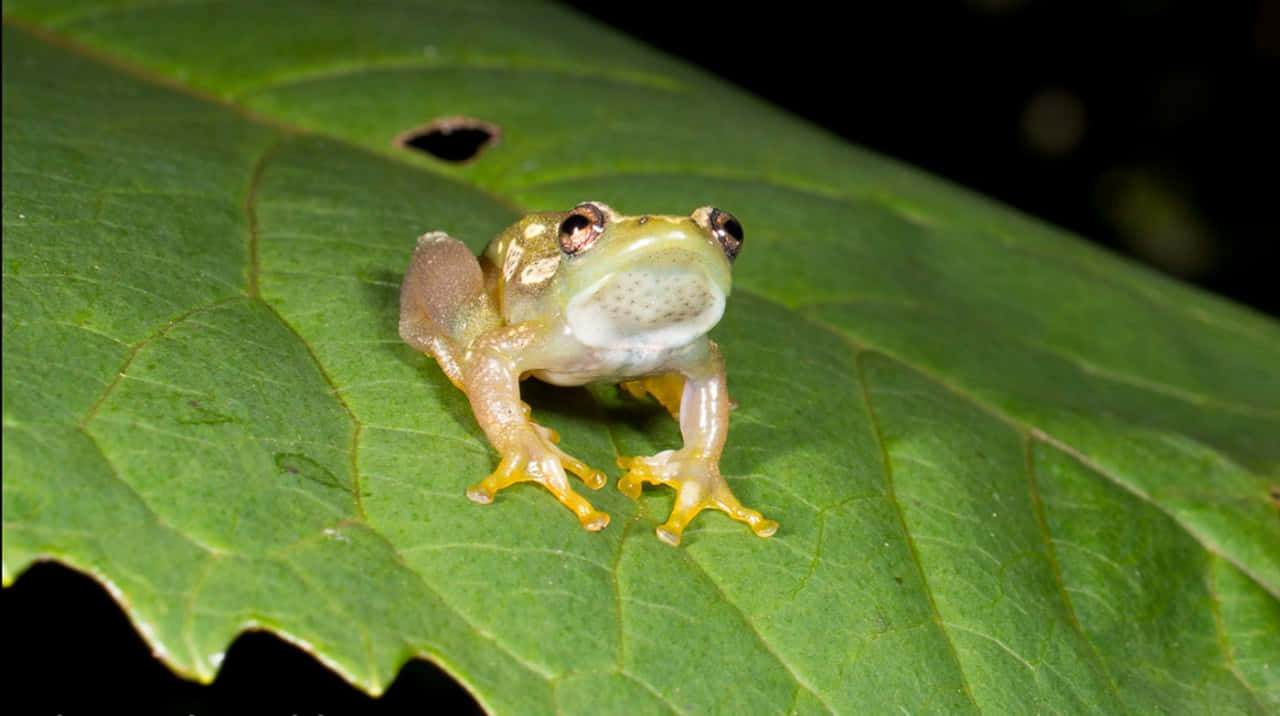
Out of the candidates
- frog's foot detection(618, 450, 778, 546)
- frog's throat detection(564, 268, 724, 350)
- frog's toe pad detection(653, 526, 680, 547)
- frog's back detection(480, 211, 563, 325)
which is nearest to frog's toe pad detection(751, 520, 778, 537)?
frog's foot detection(618, 450, 778, 546)

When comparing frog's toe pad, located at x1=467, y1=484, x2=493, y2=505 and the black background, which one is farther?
the black background

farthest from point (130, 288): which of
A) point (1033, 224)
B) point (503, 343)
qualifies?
point (1033, 224)

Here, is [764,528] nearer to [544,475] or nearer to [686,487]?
[686,487]

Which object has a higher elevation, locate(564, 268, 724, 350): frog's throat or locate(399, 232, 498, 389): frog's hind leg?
locate(564, 268, 724, 350): frog's throat

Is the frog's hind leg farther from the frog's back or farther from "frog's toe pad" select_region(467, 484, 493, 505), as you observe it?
"frog's toe pad" select_region(467, 484, 493, 505)

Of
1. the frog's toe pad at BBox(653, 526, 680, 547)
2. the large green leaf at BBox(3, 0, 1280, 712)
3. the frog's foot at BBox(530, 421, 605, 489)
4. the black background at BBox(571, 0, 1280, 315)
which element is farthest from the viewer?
the black background at BBox(571, 0, 1280, 315)

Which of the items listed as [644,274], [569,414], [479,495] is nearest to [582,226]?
[644,274]
